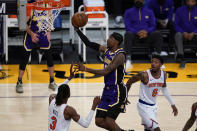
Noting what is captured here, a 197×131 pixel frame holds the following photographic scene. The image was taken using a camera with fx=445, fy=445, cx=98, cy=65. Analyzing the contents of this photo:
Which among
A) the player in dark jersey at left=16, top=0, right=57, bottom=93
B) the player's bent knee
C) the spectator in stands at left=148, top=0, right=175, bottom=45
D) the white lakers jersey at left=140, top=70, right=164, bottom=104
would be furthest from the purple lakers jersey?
the spectator in stands at left=148, top=0, right=175, bottom=45

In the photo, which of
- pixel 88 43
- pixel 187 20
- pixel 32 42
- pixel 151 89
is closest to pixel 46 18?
pixel 32 42

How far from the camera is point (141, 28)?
967 centimetres

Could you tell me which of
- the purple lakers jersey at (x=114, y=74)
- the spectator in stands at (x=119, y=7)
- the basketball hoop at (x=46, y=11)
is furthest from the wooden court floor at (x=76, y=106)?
the spectator in stands at (x=119, y=7)

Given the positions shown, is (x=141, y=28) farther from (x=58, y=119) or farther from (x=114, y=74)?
(x=58, y=119)

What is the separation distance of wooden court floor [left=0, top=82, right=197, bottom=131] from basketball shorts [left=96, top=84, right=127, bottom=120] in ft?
2.34

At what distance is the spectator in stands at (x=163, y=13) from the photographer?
1030 centimetres

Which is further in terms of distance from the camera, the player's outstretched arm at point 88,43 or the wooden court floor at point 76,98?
the wooden court floor at point 76,98

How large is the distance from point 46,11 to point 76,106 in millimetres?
1662

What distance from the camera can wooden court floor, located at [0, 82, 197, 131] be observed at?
19.8 ft

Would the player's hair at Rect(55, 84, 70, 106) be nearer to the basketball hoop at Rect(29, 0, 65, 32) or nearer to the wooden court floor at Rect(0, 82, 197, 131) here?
the wooden court floor at Rect(0, 82, 197, 131)

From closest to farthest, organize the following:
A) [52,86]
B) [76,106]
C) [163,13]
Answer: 1. [76,106]
2. [52,86]
3. [163,13]

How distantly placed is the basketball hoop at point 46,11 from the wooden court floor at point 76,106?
46.8 inches

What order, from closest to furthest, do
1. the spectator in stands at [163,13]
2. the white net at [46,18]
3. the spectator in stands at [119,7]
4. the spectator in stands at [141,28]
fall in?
the white net at [46,18] < the spectator in stands at [141,28] < the spectator in stands at [163,13] < the spectator in stands at [119,7]

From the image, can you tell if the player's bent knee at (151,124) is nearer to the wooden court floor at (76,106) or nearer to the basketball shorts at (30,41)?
the wooden court floor at (76,106)
